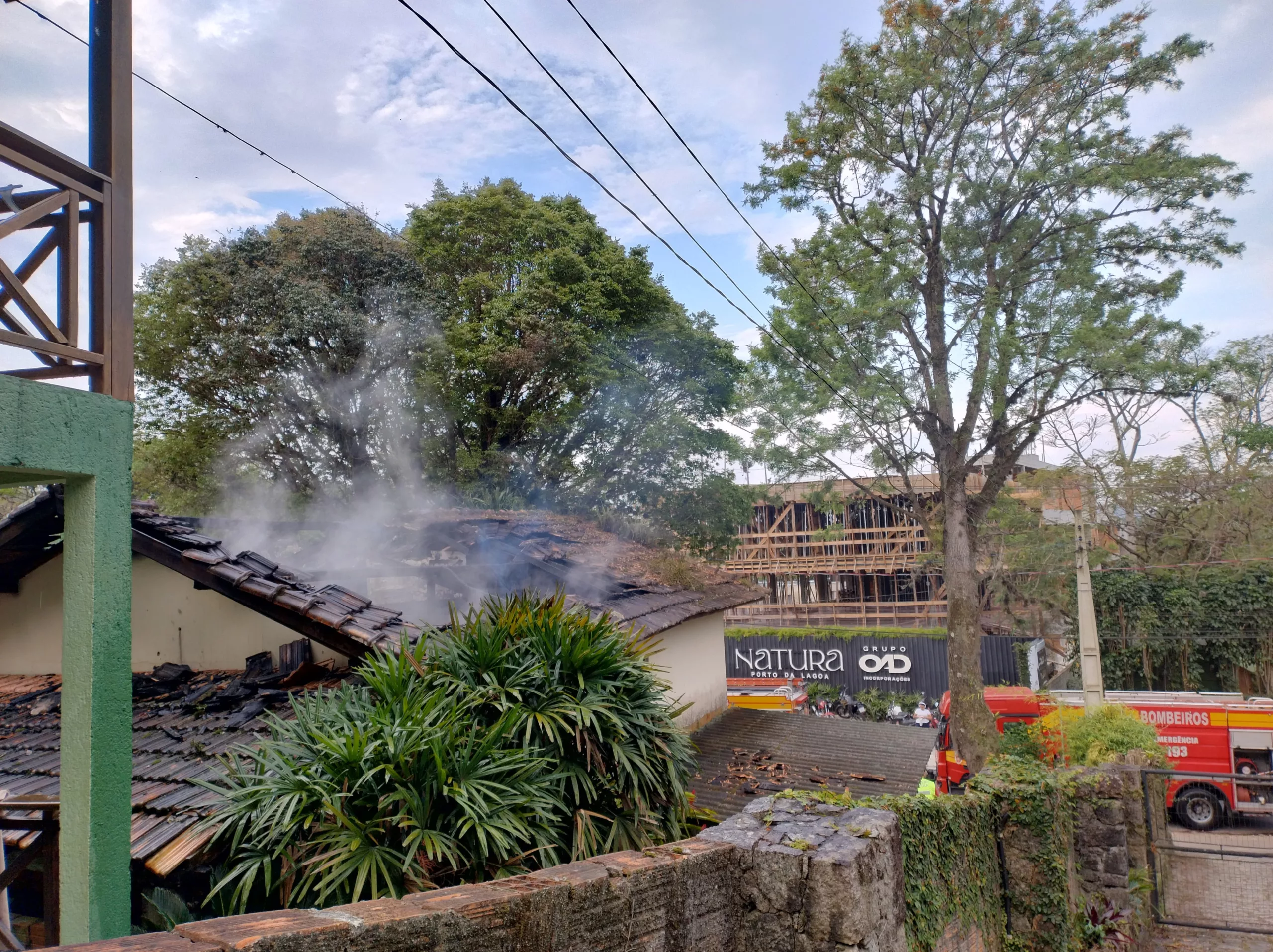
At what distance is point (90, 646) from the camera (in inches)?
155

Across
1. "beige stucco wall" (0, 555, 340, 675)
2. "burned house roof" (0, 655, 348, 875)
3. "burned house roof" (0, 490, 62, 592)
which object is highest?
"burned house roof" (0, 490, 62, 592)

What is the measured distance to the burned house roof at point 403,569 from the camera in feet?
21.6

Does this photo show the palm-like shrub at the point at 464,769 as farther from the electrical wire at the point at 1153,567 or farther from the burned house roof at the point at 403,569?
the electrical wire at the point at 1153,567

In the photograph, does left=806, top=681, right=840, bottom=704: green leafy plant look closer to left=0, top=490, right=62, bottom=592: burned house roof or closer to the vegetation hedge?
the vegetation hedge

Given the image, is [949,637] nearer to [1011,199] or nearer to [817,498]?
[817,498]

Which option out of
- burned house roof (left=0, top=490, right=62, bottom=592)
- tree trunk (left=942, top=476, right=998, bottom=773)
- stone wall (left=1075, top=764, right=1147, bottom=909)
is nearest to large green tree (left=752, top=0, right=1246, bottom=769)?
tree trunk (left=942, top=476, right=998, bottom=773)

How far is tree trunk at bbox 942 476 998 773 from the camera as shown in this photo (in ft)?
46.4

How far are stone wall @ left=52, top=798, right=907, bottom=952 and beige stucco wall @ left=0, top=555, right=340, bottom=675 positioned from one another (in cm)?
533

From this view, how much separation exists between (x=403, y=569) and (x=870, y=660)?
19.3 meters

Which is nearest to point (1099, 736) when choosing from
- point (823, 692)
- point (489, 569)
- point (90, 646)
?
point (489, 569)

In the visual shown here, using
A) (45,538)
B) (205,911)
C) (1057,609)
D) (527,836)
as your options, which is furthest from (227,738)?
(1057,609)

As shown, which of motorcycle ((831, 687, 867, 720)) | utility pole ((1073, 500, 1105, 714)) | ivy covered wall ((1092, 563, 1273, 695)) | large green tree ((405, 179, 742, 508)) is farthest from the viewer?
motorcycle ((831, 687, 867, 720))

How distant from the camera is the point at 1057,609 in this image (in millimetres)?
24797

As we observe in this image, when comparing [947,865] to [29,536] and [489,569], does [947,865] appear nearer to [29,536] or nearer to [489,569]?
[489,569]
